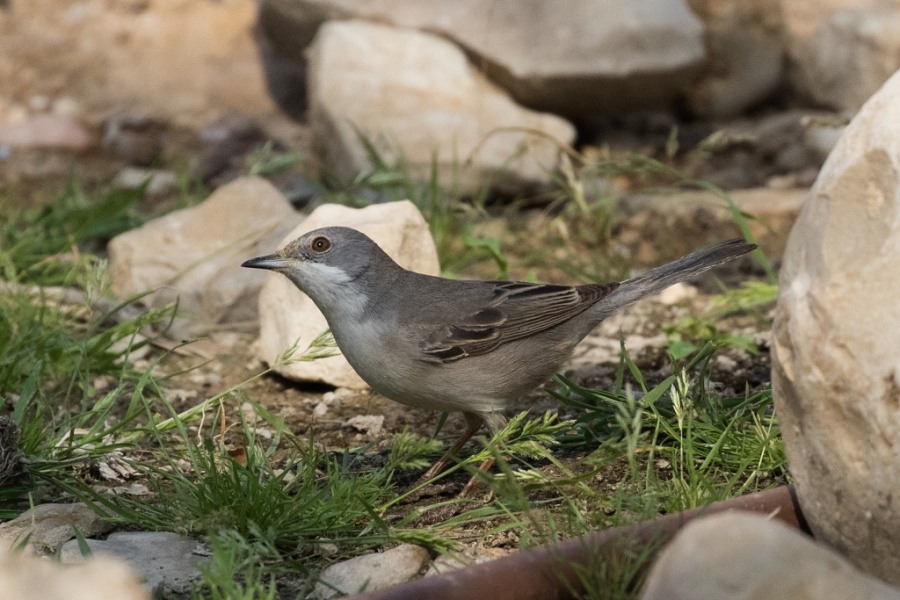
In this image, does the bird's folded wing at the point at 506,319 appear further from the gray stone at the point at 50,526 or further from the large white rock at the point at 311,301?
the gray stone at the point at 50,526

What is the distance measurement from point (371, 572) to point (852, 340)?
1.66 metres

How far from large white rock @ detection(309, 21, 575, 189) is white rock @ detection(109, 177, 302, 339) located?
37.6 inches

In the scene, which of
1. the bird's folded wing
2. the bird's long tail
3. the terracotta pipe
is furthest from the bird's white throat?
the terracotta pipe

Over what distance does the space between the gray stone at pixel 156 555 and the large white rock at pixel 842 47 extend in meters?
6.59

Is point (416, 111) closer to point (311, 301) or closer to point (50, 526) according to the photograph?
point (311, 301)

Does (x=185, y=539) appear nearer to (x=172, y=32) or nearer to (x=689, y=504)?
(x=689, y=504)

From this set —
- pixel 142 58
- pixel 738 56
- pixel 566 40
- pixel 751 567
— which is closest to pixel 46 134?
pixel 142 58

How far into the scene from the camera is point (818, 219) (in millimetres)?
3215

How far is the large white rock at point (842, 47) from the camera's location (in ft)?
27.6

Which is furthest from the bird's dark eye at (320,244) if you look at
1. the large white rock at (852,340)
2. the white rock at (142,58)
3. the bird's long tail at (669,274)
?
the white rock at (142,58)

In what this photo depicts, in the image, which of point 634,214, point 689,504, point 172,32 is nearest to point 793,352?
point 689,504

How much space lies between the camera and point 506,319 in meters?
4.86

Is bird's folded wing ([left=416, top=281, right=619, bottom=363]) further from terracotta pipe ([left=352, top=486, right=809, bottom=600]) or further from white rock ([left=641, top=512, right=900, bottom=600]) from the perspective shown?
white rock ([left=641, top=512, right=900, bottom=600])

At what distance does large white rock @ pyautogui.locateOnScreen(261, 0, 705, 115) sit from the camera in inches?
327
